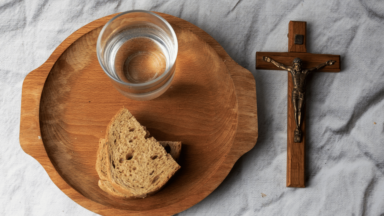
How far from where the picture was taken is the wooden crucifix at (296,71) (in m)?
0.97

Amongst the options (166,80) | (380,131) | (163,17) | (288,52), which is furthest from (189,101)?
(380,131)

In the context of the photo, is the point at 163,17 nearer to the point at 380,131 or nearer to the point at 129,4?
the point at 129,4

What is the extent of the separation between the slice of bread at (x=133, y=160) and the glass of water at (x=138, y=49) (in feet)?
0.32

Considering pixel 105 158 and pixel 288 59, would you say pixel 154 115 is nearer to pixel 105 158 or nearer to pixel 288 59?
pixel 105 158

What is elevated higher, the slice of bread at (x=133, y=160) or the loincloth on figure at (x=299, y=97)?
the loincloth on figure at (x=299, y=97)

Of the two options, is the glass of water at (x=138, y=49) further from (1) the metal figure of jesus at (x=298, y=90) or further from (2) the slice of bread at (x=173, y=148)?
(1) the metal figure of jesus at (x=298, y=90)

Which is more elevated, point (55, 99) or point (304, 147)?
point (55, 99)

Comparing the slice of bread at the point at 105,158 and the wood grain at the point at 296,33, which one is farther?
the wood grain at the point at 296,33

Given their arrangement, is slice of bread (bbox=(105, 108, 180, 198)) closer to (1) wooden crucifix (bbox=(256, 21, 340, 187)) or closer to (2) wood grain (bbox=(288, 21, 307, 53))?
(1) wooden crucifix (bbox=(256, 21, 340, 187))

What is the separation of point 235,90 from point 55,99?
1.86 feet

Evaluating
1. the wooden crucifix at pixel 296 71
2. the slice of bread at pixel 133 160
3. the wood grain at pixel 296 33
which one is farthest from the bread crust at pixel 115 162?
the wood grain at pixel 296 33

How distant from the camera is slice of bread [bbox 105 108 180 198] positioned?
86cm

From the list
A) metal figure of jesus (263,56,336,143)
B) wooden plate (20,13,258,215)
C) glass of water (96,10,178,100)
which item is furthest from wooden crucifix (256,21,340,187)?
glass of water (96,10,178,100)

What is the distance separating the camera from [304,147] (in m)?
0.98
